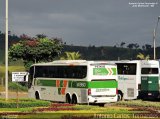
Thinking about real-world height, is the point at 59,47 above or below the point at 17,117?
above

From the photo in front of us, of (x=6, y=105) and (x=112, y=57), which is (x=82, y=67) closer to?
(x=6, y=105)

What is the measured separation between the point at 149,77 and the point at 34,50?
3400 cm

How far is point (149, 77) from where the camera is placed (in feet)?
148

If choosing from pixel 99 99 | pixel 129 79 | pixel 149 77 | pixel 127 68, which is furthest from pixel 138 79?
pixel 99 99

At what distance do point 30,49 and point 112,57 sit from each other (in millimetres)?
108865

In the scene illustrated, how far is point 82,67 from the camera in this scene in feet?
124

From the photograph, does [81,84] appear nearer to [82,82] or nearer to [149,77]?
[82,82]

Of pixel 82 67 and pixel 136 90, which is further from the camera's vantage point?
pixel 136 90

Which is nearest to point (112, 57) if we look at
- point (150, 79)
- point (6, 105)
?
point (150, 79)

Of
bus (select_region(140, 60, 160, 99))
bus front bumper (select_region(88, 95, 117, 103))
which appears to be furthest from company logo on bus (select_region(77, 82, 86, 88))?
bus (select_region(140, 60, 160, 99))

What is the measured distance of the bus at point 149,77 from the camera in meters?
45.0

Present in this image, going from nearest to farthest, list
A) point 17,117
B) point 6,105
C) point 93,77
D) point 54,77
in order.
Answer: point 17,117, point 6,105, point 93,77, point 54,77

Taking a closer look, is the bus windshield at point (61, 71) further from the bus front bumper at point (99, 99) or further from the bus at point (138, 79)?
the bus at point (138, 79)

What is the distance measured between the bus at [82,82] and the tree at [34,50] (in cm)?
3381
